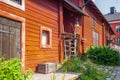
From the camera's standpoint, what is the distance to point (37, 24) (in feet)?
36.3

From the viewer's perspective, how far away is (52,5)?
1296cm

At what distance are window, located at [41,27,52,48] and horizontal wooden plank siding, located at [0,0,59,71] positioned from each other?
20 cm

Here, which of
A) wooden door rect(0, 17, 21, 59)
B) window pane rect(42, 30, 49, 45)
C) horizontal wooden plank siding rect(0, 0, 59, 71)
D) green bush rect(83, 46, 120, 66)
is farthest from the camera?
green bush rect(83, 46, 120, 66)

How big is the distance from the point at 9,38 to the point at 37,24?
253 cm

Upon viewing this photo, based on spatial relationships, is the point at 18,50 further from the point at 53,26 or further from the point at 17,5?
the point at 53,26

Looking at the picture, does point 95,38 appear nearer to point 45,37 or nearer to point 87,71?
point 45,37

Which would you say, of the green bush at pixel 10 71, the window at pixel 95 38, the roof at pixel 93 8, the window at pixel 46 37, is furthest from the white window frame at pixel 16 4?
the window at pixel 95 38

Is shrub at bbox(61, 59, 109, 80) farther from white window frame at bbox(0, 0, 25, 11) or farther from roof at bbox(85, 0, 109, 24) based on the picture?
roof at bbox(85, 0, 109, 24)

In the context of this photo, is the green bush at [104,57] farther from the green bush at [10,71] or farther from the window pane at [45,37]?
the green bush at [10,71]

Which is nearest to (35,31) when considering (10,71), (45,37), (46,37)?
(45,37)

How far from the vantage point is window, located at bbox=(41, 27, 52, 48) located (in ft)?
38.9

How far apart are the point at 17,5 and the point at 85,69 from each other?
4.58m

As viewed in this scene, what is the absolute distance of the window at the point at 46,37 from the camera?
11.8 metres

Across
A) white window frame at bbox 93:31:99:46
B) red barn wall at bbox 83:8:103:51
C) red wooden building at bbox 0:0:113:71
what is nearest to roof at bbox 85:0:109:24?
red barn wall at bbox 83:8:103:51
